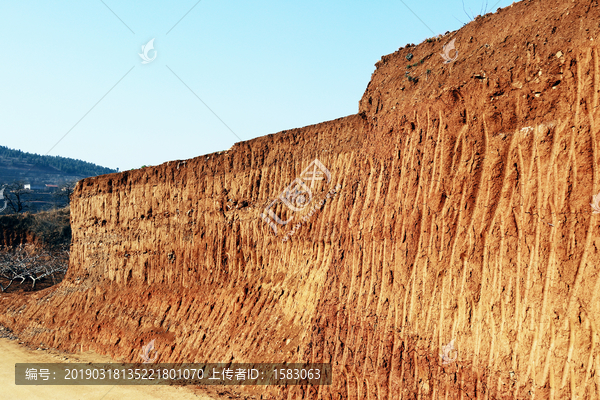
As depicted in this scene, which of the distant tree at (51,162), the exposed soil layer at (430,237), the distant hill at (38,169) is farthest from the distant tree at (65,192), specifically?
the exposed soil layer at (430,237)

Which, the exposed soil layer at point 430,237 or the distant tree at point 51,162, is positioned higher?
the distant tree at point 51,162

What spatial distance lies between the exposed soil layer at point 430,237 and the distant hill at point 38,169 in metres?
75.2

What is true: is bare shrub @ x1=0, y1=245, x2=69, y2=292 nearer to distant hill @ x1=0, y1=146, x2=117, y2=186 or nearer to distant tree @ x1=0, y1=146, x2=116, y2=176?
distant hill @ x1=0, y1=146, x2=117, y2=186

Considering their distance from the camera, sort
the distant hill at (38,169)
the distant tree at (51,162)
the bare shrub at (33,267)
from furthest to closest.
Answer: the distant tree at (51,162), the distant hill at (38,169), the bare shrub at (33,267)

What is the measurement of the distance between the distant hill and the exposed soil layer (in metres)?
75.2

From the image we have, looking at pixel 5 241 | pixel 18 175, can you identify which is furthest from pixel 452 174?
pixel 18 175

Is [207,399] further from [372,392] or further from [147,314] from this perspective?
[147,314]

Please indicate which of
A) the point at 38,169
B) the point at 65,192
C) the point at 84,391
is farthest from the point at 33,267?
the point at 38,169

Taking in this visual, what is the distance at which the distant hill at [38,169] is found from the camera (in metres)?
77.1

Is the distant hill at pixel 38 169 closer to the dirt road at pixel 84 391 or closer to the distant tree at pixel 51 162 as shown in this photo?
the distant tree at pixel 51 162

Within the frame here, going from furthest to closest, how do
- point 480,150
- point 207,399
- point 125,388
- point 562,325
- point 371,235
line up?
1. point 125,388
2. point 207,399
3. point 371,235
4. point 480,150
5. point 562,325

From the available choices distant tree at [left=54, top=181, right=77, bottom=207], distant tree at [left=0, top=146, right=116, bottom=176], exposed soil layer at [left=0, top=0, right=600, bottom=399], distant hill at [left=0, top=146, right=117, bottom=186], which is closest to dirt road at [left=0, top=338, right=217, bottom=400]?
exposed soil layer at [left=0, top=0, right=600, bottom=399]

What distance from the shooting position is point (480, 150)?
21.4 feet

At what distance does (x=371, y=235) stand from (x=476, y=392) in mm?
3074
